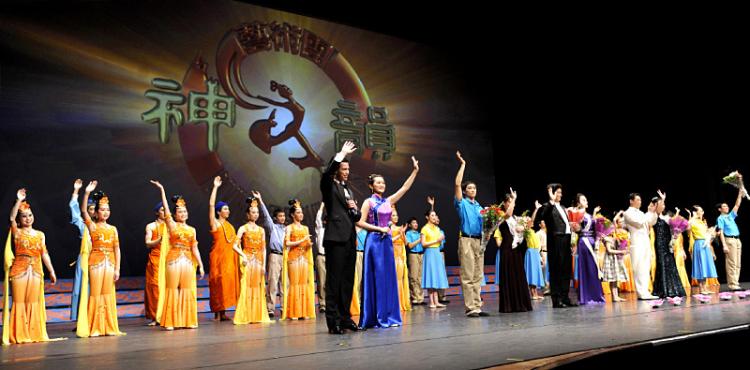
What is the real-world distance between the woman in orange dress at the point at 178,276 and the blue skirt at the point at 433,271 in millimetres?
3816

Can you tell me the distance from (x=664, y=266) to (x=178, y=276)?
5.79m

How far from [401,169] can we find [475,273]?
4.86m

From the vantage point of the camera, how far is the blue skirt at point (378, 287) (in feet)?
17.3

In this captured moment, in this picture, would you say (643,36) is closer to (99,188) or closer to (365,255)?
(365,255)

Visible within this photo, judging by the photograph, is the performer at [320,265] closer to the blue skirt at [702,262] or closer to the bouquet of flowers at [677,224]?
the bouquet of flowers at [677,224]

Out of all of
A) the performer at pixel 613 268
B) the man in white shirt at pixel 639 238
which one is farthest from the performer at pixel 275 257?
the man in white shirt at pixel 639 238

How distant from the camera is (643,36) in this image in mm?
9383

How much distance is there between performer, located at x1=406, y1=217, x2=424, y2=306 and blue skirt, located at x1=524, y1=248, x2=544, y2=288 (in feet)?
5.39

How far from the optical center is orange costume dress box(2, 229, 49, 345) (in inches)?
221

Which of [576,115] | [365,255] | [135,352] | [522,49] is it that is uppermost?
[522,49]

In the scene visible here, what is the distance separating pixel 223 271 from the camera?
7.95 m

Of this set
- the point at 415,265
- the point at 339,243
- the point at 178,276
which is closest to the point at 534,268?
the point at 415,265

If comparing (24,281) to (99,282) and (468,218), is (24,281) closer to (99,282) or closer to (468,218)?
(99,282)

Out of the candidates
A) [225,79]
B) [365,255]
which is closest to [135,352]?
[365,255]
